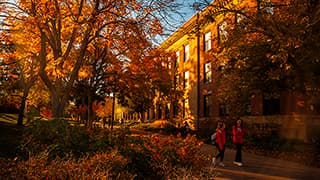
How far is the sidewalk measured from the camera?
9.62m

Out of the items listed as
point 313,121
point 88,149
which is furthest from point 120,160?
point 313,121

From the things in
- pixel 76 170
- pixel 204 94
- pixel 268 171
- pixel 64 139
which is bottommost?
pixel 268 171

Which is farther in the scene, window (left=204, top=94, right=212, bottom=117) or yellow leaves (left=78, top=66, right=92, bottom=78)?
window (left=204, top=94, right=212, bottom=117)

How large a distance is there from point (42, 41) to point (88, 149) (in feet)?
24.2

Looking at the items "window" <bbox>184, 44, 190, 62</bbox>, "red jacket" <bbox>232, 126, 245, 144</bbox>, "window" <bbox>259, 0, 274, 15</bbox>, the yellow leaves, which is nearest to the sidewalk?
"red jacket" <bbox>232, 126, 245, 144</bbox>

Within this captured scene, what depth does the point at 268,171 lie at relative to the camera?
423 inches

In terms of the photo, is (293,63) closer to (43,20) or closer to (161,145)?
(161,145)

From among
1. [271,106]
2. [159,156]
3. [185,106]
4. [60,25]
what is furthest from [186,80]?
[159,156]

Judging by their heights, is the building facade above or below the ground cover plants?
above

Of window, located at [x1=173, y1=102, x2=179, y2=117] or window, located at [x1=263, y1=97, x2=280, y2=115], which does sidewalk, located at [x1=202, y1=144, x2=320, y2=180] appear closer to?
window, located at [x1=263, y1=97, x2=280, y2=115]

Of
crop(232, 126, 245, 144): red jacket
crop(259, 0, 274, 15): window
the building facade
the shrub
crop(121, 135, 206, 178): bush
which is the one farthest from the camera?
the building facade

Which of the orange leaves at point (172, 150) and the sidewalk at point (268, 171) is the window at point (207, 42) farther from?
the orange leaves at point (172, 150)

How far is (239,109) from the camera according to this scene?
17.4 m

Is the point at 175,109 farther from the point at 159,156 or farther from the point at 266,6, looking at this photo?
the point at 159,156
